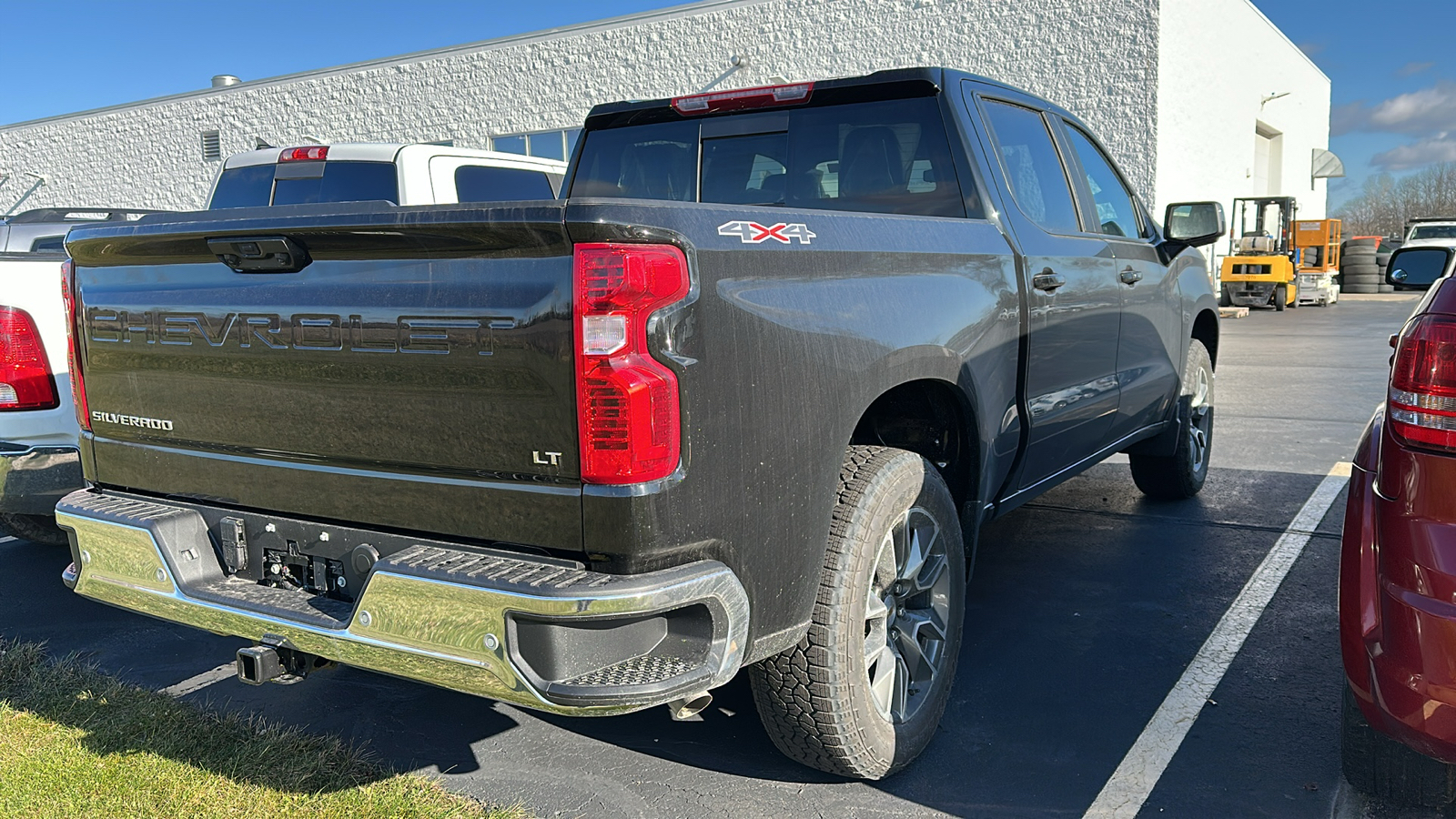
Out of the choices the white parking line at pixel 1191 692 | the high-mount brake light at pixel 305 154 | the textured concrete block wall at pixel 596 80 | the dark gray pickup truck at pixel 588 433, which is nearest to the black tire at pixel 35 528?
the dark gray pickup truck at pixel 588 433

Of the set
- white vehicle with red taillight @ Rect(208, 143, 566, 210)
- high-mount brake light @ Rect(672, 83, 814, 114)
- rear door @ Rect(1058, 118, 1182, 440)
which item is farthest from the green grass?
white vehicle with red taillight @ Rect(208, 143, 566, 210)

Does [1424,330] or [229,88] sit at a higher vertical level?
[229,88]

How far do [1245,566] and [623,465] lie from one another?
3.69 metres

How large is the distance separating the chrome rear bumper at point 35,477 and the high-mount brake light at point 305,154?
2887 millimetres

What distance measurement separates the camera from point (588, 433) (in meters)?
2.16

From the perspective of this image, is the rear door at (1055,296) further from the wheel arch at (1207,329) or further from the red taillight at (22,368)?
the red taillight at (22,368)

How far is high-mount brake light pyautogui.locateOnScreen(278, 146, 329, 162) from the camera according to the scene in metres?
6.70

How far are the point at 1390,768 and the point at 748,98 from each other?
9.22 ft

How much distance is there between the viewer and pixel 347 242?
2.39m

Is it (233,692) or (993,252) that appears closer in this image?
(993,252)

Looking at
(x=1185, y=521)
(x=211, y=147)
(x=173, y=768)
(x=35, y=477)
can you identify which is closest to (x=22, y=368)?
(x=35, y=477)

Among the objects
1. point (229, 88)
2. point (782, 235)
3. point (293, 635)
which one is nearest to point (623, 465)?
point (782, 235)

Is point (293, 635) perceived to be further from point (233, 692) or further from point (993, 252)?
point (993, 252)

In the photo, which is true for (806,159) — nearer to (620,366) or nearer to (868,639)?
(868,639)
